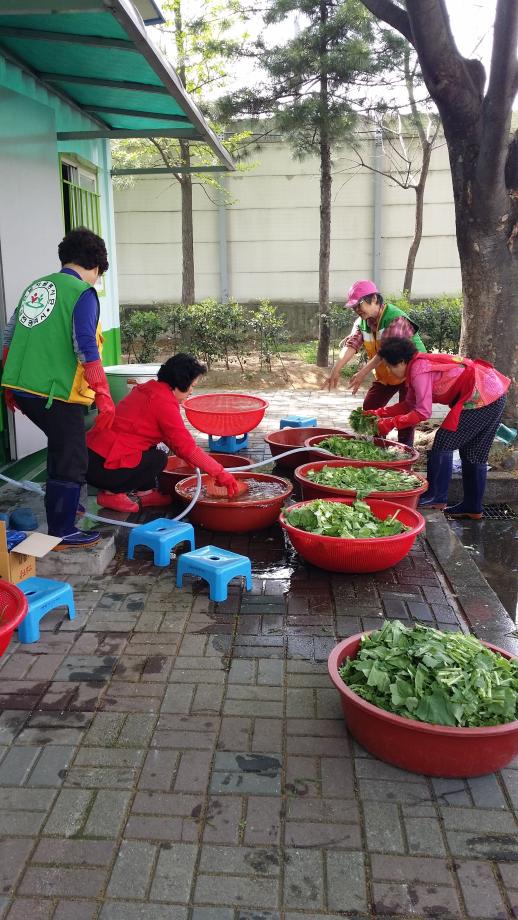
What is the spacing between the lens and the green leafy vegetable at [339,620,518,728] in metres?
2.34

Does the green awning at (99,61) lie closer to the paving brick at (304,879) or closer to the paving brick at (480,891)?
the paving brick at (304,879)

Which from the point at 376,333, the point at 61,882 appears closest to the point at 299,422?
the point at 376,333

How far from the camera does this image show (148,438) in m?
4.58

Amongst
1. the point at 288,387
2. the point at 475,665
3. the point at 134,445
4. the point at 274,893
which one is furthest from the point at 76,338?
the point at 288,387

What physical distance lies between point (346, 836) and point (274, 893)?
308mm

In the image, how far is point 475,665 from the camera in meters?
2.49

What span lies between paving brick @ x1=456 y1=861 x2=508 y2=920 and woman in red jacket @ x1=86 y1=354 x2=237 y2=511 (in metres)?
2.69

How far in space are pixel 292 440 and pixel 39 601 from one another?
3.62 meters

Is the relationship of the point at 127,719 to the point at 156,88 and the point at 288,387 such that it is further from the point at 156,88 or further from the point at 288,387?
the point at 288,387

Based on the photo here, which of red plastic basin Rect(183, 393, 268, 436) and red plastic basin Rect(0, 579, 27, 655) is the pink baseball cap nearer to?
red plastic basin Rect(183, 393, 268, 436)

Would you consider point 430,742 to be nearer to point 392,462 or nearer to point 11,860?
point 11,860

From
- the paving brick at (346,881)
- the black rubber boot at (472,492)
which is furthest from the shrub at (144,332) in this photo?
the paving brick at (346,881)

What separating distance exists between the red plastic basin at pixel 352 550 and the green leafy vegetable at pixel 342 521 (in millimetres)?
62

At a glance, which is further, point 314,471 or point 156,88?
point 156,88
